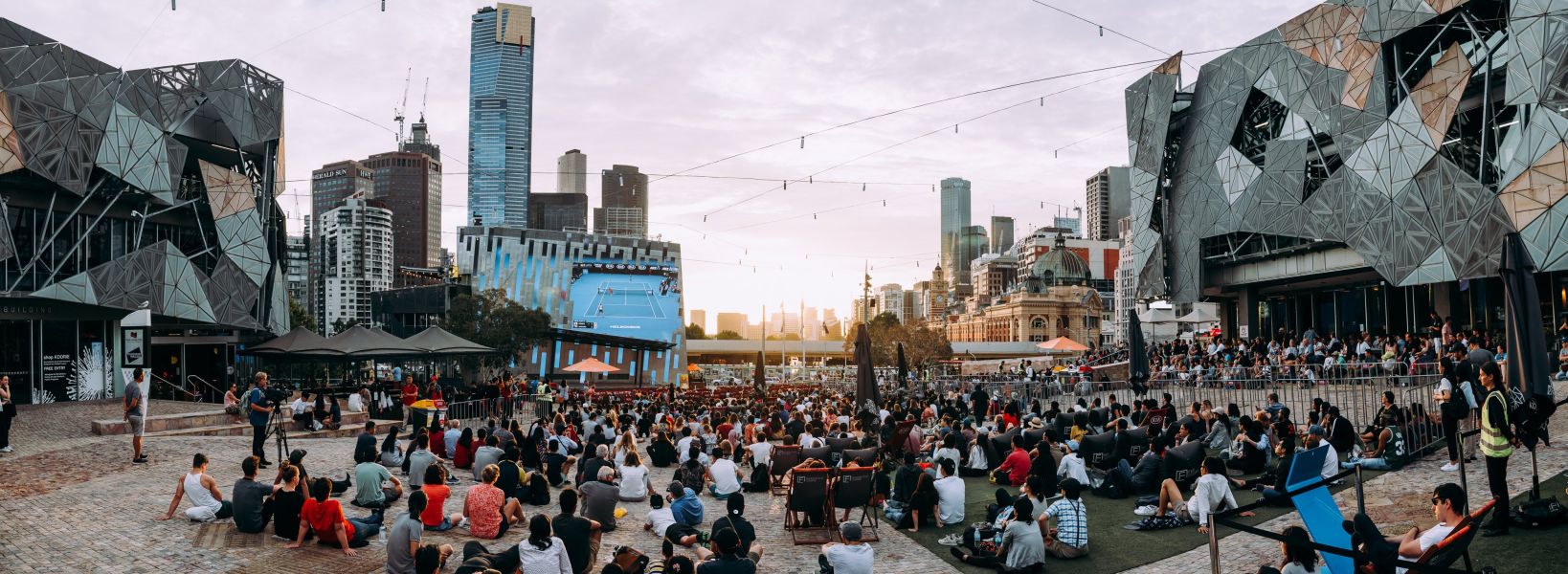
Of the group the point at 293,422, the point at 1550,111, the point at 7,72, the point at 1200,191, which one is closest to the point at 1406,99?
the point at 1550,111

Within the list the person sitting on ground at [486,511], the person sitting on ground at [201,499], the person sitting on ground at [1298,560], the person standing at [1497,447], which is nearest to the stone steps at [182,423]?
the person sitting on ground at [201,499]

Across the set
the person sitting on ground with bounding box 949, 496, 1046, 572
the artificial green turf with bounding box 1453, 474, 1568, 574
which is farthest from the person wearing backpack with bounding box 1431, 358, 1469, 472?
the person sitting on ground with bounding box 949, 496, 1046, 572

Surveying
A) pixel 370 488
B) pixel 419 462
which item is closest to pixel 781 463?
pixel 419 462

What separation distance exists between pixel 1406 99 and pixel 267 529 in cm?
3230

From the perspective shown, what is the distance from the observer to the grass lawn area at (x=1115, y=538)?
952 centimetres

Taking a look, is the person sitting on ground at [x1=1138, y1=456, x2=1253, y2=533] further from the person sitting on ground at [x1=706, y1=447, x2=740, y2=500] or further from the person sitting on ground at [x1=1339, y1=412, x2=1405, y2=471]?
the person sitting on ground at [x1=706, y1=447, x2=740, y2=500]

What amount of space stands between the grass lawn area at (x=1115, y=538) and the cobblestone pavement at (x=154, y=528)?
0.46 metres

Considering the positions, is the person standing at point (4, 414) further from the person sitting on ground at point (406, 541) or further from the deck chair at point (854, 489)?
the deck chair at point (854, 489)

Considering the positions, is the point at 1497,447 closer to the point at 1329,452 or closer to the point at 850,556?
the point at 1329,452

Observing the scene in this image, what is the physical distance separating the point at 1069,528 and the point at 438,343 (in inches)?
814

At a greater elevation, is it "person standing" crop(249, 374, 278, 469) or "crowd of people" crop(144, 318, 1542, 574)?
"person standing" crop(249, 374, 278, 469)

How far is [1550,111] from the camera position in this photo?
2431 centimetres

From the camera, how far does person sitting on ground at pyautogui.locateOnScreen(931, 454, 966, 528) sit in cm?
1152

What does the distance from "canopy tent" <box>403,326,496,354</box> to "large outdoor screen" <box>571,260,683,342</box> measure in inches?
2190
